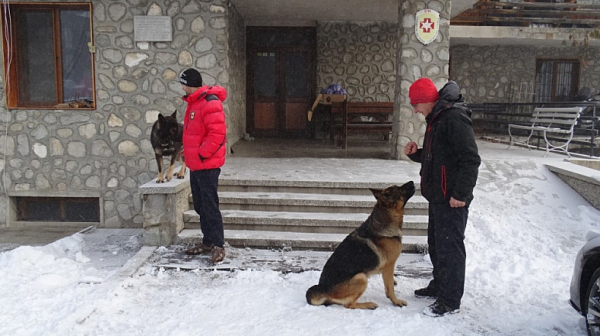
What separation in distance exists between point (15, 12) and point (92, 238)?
4.13m

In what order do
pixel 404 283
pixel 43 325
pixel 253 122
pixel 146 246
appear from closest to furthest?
pixel 43 325 → pixel 404 283 → pixel 146 246 → pixel 253 122

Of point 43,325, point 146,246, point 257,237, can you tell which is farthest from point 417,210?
point 43,325

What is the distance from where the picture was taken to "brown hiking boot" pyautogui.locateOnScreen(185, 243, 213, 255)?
483cm

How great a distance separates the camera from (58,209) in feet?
26.7

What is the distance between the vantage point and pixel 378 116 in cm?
1051

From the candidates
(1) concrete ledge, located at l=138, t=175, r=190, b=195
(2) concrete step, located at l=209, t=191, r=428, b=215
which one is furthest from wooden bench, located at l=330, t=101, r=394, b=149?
(1) concrete ledge, located at l=138, t=175, r=190, b=195

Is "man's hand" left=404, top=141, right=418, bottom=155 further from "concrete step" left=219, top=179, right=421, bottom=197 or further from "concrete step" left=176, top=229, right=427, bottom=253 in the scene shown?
"concrete step" left=219, top=179, right=421, bottom=197

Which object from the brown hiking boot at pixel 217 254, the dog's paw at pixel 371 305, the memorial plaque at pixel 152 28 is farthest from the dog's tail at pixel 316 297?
the memorial plaque at pixel 152 28

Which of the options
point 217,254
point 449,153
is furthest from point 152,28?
point 449,153

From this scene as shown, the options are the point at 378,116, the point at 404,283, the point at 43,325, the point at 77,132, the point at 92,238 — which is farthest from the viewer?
the point at 378,116

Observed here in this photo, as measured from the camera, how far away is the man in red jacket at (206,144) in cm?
445

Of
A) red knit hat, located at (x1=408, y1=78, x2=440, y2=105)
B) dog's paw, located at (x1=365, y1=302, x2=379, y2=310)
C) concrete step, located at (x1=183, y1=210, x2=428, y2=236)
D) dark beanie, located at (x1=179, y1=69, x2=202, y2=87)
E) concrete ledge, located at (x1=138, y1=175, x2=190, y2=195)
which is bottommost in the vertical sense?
dog's paw, located at (x1=365, y1=302, x2=379, y2=310)

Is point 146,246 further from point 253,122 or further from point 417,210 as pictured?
point 253,122

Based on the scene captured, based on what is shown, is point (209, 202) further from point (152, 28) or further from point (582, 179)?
point (582, 179)
